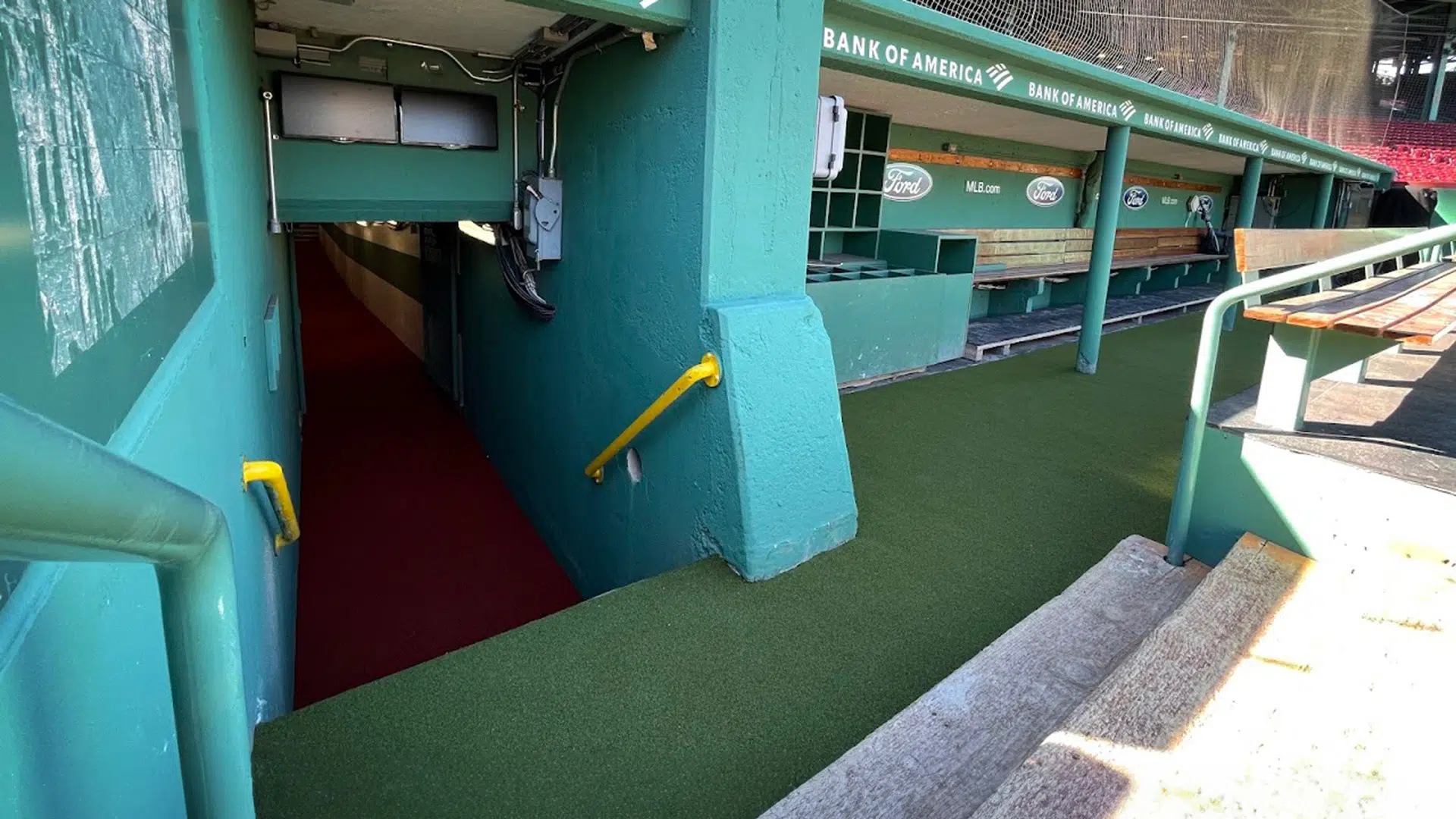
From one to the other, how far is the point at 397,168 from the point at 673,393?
2.40m

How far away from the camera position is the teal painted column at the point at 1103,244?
6.64 metres

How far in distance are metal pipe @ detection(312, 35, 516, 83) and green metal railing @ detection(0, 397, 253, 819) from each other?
3.93m

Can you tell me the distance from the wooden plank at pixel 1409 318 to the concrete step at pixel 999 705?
100 cm

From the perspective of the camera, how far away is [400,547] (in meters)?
5.55

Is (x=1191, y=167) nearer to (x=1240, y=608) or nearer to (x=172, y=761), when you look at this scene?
(x=1240, y=608)

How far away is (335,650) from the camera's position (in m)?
4.38

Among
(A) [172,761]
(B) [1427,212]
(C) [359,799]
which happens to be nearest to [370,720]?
(C) [359,799]

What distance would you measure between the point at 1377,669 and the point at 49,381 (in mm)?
2719

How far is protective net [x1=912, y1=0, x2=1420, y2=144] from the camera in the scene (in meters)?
6.39

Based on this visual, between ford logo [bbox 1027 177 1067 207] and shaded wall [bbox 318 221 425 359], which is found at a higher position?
ford logo [bbox 1027 177 1067 207]

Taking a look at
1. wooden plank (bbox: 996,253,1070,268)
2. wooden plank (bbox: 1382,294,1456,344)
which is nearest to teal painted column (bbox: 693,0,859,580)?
wooden plank (bbox: 1382,294,1456,344)

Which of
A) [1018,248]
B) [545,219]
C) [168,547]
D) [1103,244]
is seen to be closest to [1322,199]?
[1018,248]

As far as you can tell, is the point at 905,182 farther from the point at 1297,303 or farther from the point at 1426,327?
the point at 1426,327

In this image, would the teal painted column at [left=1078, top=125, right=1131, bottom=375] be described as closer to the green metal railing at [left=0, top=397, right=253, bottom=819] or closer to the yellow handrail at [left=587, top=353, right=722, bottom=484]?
the yellow handrail at [left=587, top=353, right=722, bottom=484]
